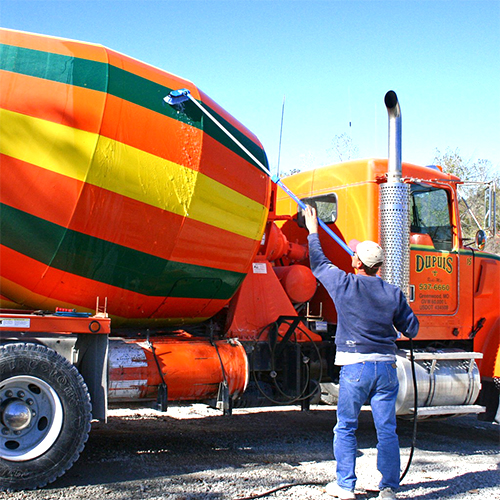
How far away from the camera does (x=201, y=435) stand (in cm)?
652

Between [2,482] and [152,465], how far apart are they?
134 cm

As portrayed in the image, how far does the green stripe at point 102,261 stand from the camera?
4.50 meters

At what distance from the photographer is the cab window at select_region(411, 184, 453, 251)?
6945 mm

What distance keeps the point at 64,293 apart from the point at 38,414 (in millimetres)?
993

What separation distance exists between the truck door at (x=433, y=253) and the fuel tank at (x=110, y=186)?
2252 mm

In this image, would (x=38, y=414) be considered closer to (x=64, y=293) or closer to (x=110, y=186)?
(x=64, y=293)

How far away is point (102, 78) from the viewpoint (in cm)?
468

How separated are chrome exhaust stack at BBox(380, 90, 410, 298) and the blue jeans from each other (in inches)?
84.5

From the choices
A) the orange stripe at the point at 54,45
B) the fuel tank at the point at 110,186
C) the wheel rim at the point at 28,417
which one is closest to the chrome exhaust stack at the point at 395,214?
the fuel tank at the point at 110,186

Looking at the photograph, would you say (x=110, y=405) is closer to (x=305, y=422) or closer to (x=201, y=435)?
(x=201, y=435)

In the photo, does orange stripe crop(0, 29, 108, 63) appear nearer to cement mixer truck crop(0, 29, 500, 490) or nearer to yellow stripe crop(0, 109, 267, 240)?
cement mixer truck crop(0, 29, 500, 490)

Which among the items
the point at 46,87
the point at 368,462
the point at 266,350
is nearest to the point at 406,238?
the point at 266,350

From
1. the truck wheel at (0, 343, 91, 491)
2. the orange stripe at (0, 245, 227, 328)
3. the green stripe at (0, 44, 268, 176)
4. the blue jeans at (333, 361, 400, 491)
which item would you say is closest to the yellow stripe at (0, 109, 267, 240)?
the green stripe at (0, 44, 268, 176)

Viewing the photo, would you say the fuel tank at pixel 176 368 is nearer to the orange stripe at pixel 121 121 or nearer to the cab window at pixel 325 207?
the orange stripe at pixel 121 121
